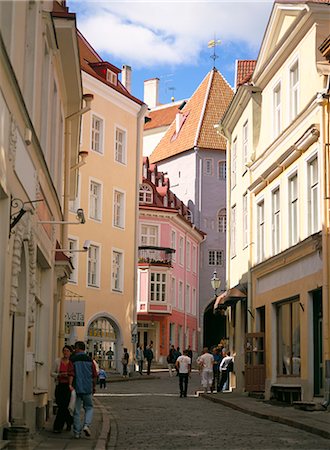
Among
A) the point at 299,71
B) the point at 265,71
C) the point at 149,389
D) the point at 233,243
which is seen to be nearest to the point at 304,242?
the point at 299,71

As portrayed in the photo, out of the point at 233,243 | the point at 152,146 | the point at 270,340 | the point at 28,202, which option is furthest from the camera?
the point at 152,146

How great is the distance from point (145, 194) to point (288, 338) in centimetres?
3821

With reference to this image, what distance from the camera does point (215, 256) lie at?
73.9 m

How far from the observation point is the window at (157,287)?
2394 inches

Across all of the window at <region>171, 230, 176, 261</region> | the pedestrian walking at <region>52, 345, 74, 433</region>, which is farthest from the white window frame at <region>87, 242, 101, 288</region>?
the pedestrian walking at <region>52, 345, 74, 433</region>

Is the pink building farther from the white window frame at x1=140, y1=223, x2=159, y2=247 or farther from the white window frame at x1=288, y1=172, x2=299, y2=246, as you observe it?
the white window frame at x1=288, y1=172, x2=299, y2=246

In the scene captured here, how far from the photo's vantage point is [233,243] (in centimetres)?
3516

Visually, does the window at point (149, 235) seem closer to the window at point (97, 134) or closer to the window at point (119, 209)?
the window at point (119, 209)

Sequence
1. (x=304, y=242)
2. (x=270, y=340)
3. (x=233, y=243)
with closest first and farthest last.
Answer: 1. (x=304, y=242)
2. (x=270, y=340)
3. (x=233, y=243)

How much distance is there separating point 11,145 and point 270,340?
17.8 meters

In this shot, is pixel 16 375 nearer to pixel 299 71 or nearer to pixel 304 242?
pixel 304 242

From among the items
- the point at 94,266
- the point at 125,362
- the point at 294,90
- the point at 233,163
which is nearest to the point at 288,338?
the point at 294,90

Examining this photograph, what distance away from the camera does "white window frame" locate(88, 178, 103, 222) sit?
4903cm

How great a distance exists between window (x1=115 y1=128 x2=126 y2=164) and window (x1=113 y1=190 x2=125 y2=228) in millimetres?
1907
